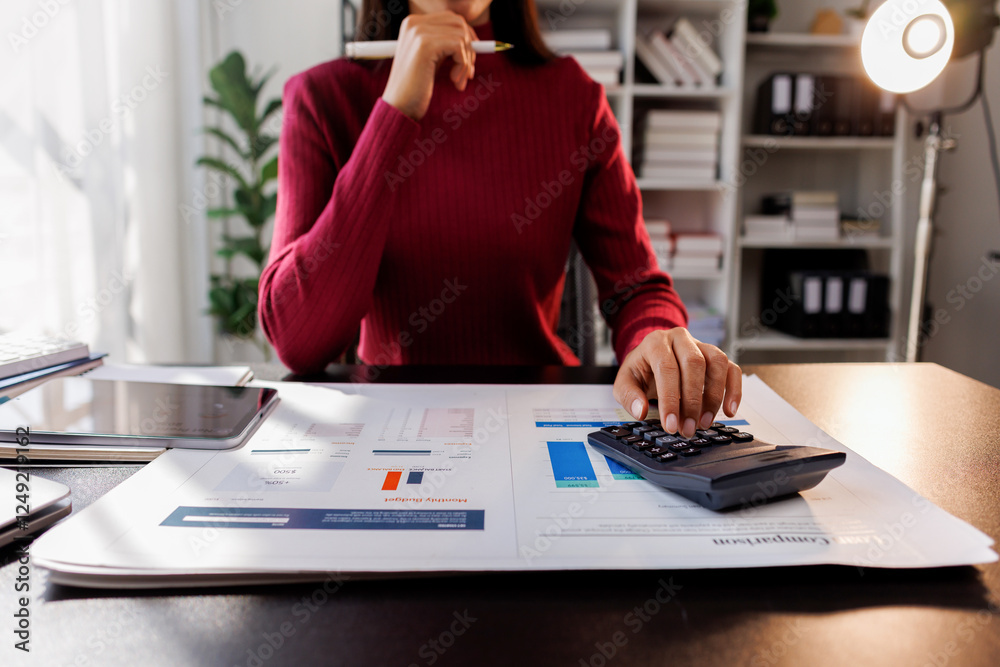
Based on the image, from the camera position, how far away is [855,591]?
32cm

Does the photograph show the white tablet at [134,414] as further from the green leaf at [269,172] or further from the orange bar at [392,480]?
the green leaf at [269,172]

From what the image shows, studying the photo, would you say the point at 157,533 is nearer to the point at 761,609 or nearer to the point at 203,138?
the point at 761,609

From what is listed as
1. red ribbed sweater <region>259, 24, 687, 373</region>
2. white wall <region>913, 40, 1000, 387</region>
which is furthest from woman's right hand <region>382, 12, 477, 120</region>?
white wall <region>913, 40, 1000, 387</region>

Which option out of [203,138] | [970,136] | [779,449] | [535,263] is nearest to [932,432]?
[779,449]

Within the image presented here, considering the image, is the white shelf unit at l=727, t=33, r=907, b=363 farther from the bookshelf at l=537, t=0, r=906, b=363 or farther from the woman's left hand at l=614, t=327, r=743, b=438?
the woman's left hand at l=614, t=327, r=743, b=438

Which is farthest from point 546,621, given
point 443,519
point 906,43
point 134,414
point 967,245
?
point 967,245

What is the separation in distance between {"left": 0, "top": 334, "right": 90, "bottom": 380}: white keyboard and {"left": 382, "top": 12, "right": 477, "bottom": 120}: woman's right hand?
0.48 metres

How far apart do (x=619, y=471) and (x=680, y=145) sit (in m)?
2.04

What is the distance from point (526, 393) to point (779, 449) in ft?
0.96

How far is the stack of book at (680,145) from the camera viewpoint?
2234 mm

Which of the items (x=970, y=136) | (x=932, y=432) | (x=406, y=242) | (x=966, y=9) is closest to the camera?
(x=932, y=432)

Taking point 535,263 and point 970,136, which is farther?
point 970,136

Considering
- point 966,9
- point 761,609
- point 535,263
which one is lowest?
point 761,609

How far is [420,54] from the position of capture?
83cm
